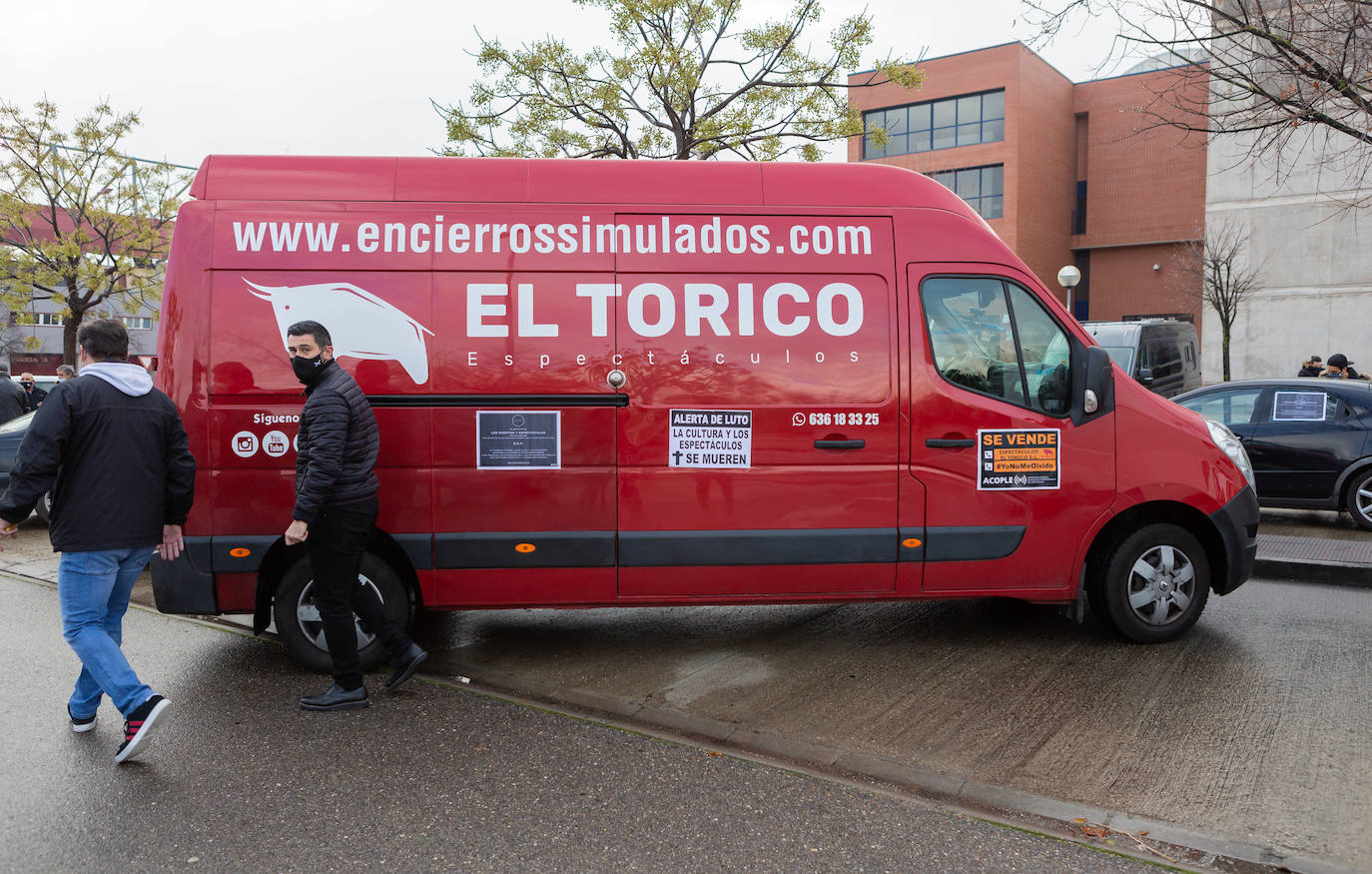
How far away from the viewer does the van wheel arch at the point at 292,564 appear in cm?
497

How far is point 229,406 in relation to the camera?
482 cm

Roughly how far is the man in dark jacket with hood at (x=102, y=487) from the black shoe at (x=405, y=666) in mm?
1093

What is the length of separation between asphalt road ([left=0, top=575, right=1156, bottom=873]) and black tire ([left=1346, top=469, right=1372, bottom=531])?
7.78 meters

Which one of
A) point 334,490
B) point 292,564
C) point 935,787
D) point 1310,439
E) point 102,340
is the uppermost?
point 102,340

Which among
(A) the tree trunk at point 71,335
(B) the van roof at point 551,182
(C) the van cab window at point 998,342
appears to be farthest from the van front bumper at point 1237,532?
(A) the tree trunk at point 71,335

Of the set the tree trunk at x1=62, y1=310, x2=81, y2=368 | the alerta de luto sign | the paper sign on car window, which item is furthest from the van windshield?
the tree trunk at x1=62, y1=310, x2=81, y2=368

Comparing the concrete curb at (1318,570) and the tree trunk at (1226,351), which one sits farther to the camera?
the tree trunk at (1226,351)

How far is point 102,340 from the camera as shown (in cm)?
409

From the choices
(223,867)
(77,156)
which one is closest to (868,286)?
(223,867)

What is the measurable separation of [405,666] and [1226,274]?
28.1 m

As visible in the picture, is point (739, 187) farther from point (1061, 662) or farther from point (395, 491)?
point (1061, 662)

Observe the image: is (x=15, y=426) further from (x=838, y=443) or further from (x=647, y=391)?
(x=838, y=443)

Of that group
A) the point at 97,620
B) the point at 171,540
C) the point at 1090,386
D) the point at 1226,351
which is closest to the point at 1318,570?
the point at 1090,386

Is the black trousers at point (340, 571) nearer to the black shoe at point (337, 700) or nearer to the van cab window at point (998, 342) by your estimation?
the black shoe at point (337, 700)
